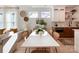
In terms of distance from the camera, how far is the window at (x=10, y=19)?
110 centimetres

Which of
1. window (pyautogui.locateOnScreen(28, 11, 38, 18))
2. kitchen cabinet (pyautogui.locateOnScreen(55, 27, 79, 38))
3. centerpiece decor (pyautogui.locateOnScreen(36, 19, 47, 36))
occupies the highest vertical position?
window (pyautogui.locateOnScreen(28, 11, 38, 18))

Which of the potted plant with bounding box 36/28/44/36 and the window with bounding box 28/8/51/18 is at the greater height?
the window with bounding box 28/8/51/18

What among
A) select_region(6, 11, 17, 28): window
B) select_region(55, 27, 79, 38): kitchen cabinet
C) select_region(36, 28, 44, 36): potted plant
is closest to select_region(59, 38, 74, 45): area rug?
select_region(55, 27, 79, 38): kitchen cabinet

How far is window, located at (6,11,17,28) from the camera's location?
1.10m

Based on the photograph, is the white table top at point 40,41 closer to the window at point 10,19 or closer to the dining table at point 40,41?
the dining table at point 40,41

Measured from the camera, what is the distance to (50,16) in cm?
119

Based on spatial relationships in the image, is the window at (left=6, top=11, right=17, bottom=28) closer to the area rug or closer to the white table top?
the white table top

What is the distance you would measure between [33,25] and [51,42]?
11.1 inches

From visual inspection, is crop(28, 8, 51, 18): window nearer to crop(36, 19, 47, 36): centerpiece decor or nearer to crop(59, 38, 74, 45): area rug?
crop(36, 19, 47, 36): centerpiece decor

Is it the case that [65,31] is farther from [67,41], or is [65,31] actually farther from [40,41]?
[40,41]

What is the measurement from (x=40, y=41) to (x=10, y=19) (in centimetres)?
41
